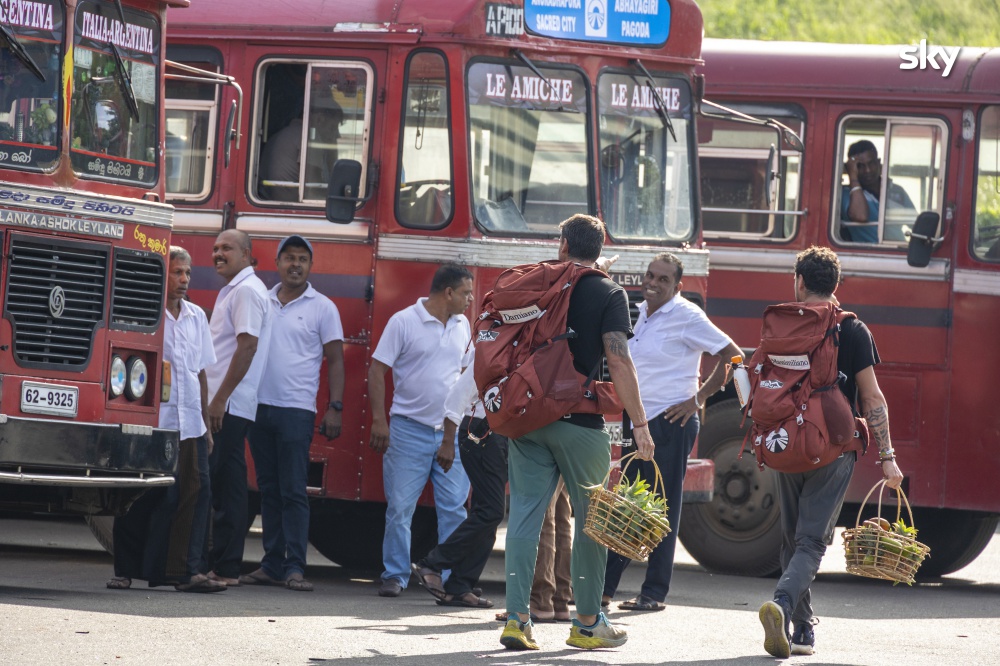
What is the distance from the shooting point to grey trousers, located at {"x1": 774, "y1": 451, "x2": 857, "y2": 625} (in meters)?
8.13

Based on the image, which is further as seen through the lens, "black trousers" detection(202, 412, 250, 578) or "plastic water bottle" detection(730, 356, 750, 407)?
"black trousers" detection(202, 412, 250, 578)

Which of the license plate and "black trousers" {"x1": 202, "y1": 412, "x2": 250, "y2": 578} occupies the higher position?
the license plate

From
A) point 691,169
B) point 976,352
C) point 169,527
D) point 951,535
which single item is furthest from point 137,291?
point 951,535

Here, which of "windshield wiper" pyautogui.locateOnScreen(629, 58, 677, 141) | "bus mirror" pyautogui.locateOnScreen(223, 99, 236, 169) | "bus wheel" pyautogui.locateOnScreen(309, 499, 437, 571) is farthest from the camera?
"bus wheel" pyautogui.locateOnScreen(309, 499, 437, 571)

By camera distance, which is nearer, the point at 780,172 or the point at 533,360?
the point at 533,360

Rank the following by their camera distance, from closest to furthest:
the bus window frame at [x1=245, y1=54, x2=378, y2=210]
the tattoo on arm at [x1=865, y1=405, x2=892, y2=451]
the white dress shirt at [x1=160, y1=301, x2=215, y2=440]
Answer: the tattoo on arm at [x1=865, y1=405, x2=892, y2=451] → the white dress shirt at [x1=160, y1=301, x2=215, y2=440] → the bus window frame at [x1=245, y1=54, x2=378, y2=210]

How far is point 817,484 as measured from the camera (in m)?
8.27

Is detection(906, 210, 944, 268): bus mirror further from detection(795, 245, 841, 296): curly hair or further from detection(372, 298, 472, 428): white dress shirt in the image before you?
detection(372, 298, 472, 428): white dress shirt

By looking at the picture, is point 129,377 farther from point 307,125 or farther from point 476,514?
point 307,125

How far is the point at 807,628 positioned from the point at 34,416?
384 centimetres

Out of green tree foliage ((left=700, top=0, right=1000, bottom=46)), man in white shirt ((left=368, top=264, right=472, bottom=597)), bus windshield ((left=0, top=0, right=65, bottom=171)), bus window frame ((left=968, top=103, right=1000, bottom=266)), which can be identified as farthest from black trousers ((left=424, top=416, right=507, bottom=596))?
green tree foliage ((left=700, top=0, right=1000, bottom=46))

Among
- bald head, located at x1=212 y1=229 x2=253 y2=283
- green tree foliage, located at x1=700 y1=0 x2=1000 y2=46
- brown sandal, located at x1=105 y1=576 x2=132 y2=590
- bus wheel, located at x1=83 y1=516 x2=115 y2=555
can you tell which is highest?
green tree foliage, located at x1=700 y1=0 x2=1000 y2=46

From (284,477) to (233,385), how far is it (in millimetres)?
664

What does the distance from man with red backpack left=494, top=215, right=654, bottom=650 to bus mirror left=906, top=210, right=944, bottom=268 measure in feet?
13.9
